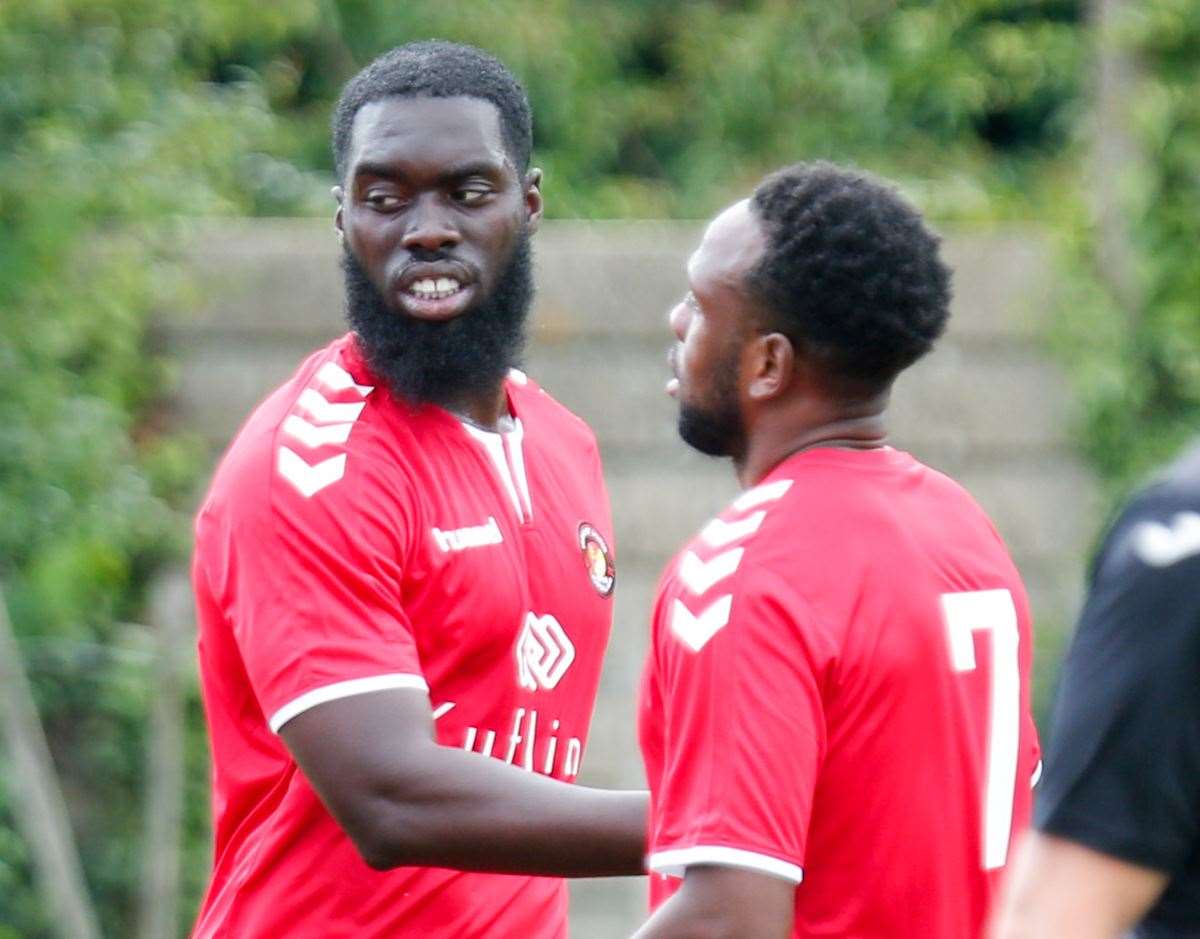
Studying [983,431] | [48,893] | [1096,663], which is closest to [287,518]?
[1096,663]

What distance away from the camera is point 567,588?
3492mm

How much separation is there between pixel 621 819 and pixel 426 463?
665 mm

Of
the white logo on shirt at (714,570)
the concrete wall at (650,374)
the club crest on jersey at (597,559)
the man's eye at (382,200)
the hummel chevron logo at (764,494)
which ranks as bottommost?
the concrete wall at (650,374)

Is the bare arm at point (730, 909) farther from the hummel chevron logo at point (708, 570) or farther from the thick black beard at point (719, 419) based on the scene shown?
the thick black beard at point (719, 419)


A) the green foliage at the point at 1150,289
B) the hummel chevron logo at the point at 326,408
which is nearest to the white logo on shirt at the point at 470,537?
the hummel chevron logo at the point at 326,408

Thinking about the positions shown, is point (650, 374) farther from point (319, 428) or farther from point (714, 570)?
point (714, 570)

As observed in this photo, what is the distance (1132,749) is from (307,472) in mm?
1504

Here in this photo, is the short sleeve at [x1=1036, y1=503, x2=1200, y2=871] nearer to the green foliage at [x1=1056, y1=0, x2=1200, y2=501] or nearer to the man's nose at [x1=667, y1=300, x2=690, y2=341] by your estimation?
the man's nose at [x1=667, y1=300, x2=690, y2=341]

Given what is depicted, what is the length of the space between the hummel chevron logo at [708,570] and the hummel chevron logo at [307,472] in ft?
2.46

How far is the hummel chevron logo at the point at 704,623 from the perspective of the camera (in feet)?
8.35

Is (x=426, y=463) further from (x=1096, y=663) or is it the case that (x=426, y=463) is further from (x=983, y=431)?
(x=983, y=431)

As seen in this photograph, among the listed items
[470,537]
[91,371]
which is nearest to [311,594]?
[470,537]

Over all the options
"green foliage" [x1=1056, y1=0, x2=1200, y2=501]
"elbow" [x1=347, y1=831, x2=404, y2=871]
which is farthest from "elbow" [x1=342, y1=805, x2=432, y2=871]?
"green foliage" [x1=1056, y1=0, x2=1200, y2=501]

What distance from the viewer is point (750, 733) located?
8.22ft
